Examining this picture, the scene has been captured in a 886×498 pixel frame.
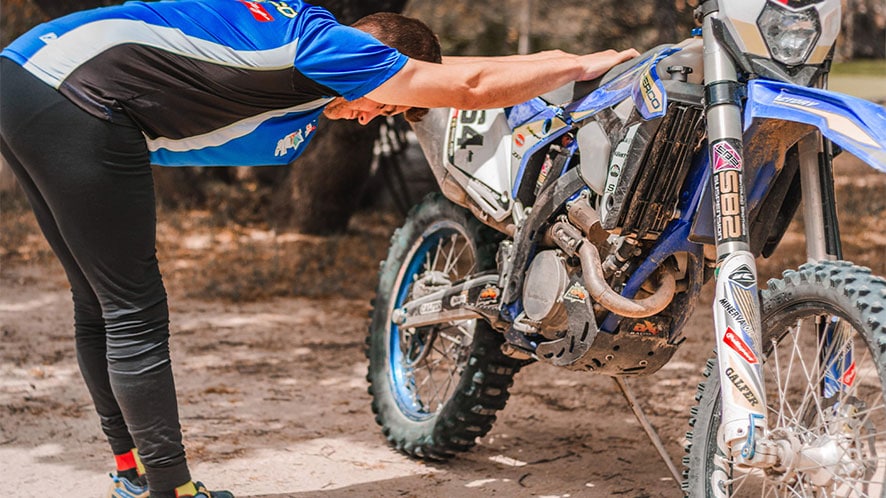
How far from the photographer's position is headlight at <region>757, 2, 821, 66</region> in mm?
2785

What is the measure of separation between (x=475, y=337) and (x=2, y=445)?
1.85m

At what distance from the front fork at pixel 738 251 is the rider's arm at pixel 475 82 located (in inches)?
20.1

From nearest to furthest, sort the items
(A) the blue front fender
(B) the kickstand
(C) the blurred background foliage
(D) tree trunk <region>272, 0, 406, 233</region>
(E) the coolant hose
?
(A) the blue front fender → (E) the coolant hose → (B) the kickstand → (C) the blurred background foliage → (D) tree trunk <region>272, 0, 406, 233</region>

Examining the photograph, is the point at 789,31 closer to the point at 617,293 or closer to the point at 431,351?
the point at 617,293

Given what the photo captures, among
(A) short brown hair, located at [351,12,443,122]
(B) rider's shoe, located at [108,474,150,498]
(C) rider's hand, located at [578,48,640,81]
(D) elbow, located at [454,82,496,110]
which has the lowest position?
(B) rider's shoe, located at [108,474,150,498]

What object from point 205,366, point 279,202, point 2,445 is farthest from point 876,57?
point 2,445

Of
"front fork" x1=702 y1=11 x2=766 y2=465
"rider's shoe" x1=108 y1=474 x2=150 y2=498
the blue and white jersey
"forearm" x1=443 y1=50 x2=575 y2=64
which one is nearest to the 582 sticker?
"front fork" x1=702 y1=11 x2=766 y2=465

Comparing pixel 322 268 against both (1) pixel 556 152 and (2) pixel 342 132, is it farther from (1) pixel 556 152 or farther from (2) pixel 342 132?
(1) pixel 556 152

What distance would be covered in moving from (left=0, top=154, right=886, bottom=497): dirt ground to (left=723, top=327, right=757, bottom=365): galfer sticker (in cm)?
117

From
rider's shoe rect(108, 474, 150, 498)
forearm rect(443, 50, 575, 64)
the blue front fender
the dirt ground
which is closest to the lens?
the blue front fender

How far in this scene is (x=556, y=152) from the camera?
3.64 m

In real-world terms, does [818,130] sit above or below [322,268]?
above

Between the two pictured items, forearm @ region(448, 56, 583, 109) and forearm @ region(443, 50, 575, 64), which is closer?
forearm @ region(448, 56, 583, 109)

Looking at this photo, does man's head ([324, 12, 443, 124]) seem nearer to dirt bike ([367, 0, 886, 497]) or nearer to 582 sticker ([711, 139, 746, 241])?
dirt bike ([367, 0, 886, 497])
